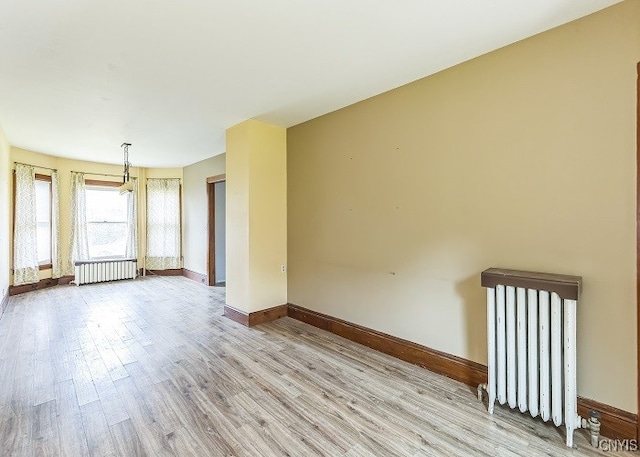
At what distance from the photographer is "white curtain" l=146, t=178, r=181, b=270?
22.2ft

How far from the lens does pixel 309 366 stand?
2650 mm

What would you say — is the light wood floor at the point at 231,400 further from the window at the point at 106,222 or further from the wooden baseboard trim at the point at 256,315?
the window at the point at 106,222

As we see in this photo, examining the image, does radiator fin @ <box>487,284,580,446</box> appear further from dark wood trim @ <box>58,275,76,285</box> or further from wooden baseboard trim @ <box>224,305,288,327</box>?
dark wood trim @ <box>58,275,76,285</box>

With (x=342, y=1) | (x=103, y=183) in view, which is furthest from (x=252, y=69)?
(x=103, y=183)

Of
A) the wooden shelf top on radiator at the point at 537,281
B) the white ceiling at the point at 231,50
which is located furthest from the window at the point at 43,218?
the wooden shelf top on radiator at the point at 537,281

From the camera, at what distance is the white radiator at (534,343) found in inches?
67.4

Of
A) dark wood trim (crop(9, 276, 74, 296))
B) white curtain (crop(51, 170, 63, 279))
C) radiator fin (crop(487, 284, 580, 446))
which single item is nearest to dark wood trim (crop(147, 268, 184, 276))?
dark wood trim (crop(9, 276, 74, 296))

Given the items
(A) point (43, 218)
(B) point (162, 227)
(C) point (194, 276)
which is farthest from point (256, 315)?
(A) point (43, 218)

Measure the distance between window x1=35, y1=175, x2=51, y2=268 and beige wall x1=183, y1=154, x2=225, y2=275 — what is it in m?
2.36

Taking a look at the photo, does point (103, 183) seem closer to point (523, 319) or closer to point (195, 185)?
point (195, 185)

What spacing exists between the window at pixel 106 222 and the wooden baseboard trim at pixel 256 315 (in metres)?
4.15

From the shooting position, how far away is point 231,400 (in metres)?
2.15

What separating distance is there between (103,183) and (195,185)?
6.32 ft

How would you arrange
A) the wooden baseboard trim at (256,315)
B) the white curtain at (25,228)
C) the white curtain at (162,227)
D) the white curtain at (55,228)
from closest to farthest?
1. the wooden baseboard trim at (256,315)
2. the white curtain at (25,228)
3. the white curtain at (55,228)
4. the white curtain at (162,227)
